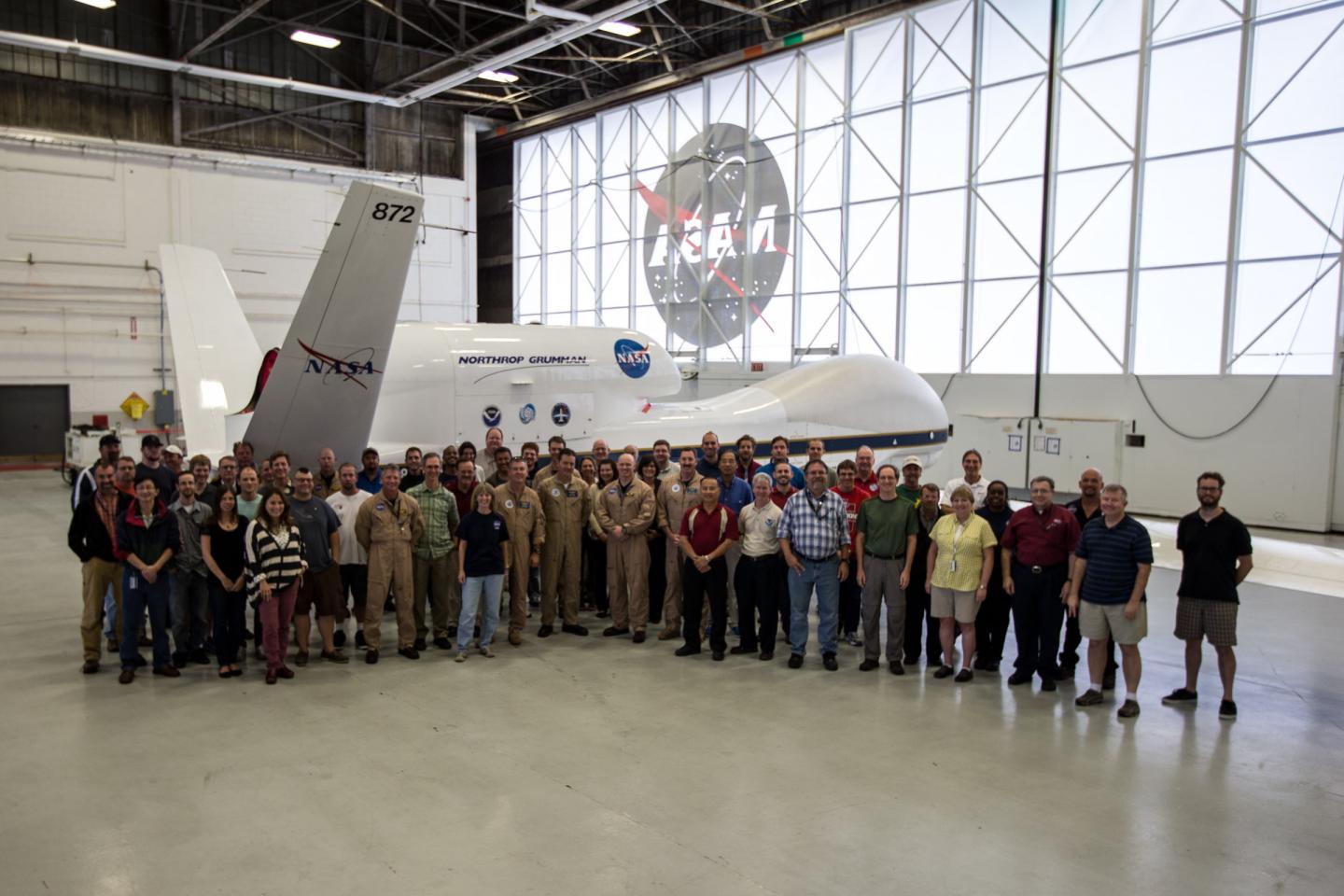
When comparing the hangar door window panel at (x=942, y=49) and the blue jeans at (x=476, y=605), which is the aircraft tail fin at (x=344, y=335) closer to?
the blue jeans at (x=476, y=605)

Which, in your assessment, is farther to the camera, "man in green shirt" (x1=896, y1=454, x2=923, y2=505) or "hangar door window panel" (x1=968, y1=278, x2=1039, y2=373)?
"hangar door window panel" (x1=968, y1=278, x2=1039, y2=373)

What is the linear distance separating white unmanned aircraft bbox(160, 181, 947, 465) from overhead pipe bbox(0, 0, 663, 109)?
9.52m

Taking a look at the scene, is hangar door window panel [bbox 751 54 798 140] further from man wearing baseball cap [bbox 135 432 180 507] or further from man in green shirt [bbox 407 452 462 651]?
man wearing baseball cap [bbox 135 432 180 507]

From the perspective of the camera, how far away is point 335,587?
6.91 m

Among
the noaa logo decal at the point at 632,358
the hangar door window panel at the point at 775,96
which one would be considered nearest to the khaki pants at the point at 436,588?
the noaa logo decal at the point at 632,358

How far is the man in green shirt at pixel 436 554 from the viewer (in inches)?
283

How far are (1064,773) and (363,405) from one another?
5.75 metres

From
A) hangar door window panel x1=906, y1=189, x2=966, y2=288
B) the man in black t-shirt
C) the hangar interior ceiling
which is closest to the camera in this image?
the man in black t-shirt

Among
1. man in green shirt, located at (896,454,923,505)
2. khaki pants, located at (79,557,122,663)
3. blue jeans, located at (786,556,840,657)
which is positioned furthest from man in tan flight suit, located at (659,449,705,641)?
khaki pants, located at (79,557,122,663)

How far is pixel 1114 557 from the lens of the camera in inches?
236

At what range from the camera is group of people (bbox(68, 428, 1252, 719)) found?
6.20 metres

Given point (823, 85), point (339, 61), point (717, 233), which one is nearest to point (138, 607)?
point (823, 85)

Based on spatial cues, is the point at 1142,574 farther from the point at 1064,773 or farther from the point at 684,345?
the point at 684,345

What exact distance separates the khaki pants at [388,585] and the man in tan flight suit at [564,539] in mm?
1191
